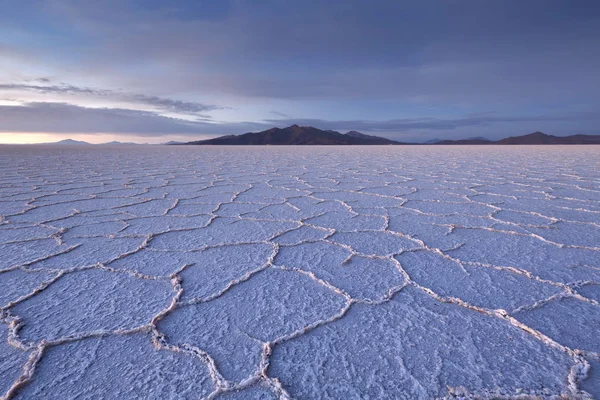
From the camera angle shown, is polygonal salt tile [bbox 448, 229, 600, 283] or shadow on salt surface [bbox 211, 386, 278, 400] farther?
polygonal salt tile [bbox 448, 229, 600, 283]

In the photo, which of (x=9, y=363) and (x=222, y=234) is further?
(x=222, y=234)

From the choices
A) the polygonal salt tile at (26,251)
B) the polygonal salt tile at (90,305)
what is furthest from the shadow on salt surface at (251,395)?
the polygonal salt tile at (26,251)

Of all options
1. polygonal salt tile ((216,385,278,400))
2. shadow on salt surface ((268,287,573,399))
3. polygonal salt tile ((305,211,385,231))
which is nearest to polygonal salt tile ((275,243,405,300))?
shadow on salt surface ((268,287,573,399))

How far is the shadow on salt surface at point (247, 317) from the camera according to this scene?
0.91 m

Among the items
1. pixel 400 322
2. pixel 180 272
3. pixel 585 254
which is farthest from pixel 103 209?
pixel 585 254

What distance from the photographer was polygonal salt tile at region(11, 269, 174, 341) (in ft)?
3.33

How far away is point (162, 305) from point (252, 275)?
351 mm

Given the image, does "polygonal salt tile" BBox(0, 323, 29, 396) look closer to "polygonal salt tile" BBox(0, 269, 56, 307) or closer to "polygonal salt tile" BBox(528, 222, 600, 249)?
Result: "polygonal salt tile" BBox(0, 269, 56, 307)

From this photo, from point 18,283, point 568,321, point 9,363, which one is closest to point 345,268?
point 568,321

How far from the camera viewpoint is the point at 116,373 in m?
0.83

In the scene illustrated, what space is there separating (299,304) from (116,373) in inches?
21.1

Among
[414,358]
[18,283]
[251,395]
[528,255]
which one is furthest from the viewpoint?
[528,255]

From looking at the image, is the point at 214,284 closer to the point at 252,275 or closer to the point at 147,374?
the point at 252,275

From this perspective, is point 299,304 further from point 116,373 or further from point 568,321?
point 568,321
